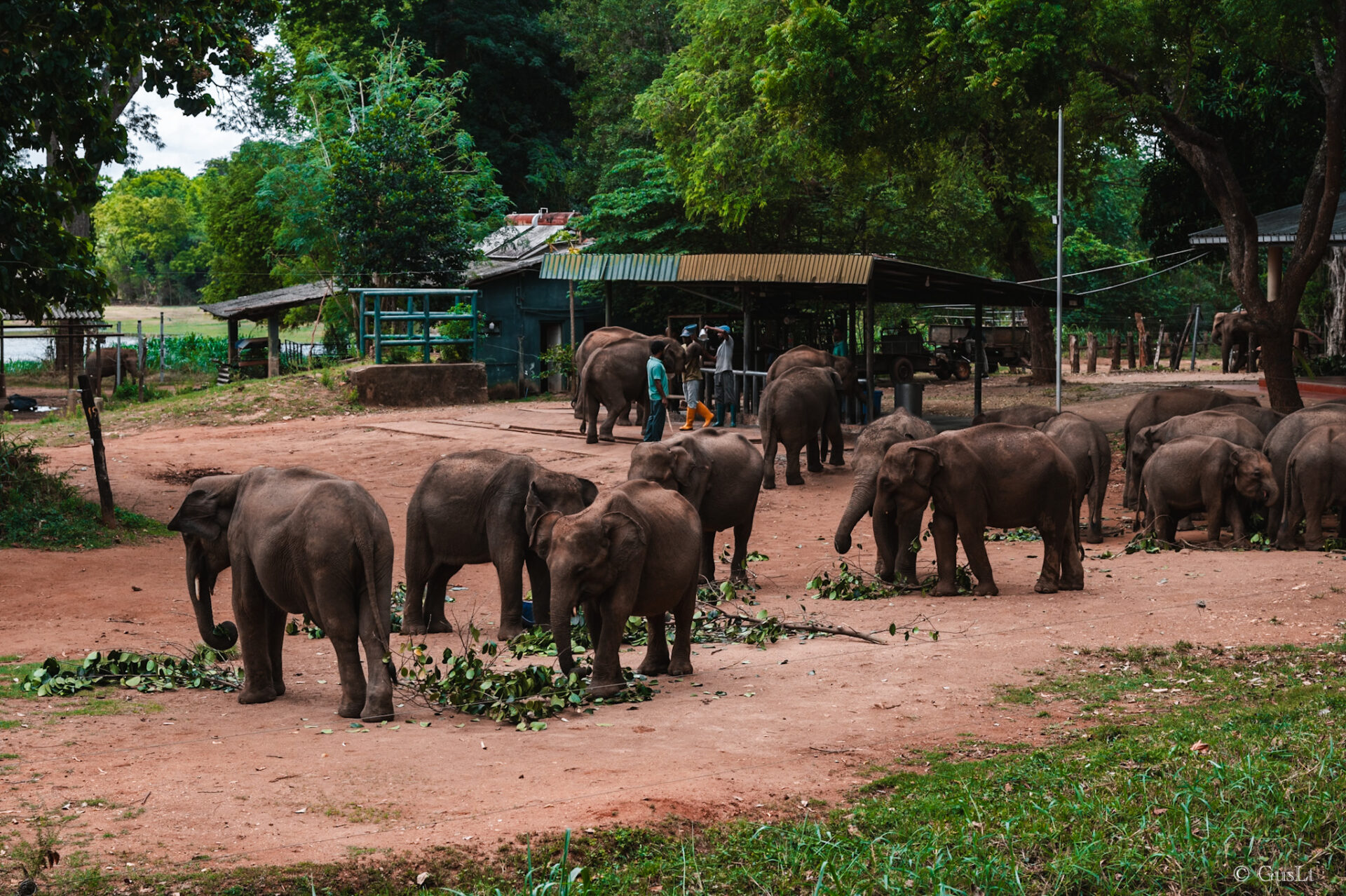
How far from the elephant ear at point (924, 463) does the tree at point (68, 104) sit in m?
9.15

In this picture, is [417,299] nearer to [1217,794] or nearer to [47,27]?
[47,27]

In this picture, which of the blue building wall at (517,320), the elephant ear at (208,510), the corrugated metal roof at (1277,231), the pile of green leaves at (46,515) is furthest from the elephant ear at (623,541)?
the blue building wall at (517,320)

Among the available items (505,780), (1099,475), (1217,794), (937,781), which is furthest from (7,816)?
(1099,475)

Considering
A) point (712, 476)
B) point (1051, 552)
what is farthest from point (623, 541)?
point (1051, 552)

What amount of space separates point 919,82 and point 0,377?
16284 mm

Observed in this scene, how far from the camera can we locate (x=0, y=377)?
74.6 feet

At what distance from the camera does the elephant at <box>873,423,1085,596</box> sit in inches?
469

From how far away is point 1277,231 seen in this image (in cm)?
2238

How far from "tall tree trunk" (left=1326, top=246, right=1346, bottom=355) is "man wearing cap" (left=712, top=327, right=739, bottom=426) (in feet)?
65.9

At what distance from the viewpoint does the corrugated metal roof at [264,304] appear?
38188 mm

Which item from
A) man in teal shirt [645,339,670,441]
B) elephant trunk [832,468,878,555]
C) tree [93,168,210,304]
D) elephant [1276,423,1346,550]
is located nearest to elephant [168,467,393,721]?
elephant trunk [832,468,878,555]

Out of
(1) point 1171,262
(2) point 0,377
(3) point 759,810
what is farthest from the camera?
(1) point 1171,262

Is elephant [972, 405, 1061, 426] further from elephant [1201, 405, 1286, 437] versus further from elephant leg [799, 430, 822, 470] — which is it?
elephant leg [799, 430, 822, 470]

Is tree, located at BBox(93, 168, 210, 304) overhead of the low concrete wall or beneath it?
overhead
